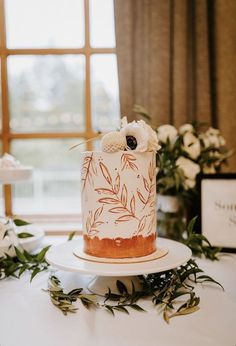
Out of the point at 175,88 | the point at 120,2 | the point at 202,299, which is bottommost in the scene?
the point at 202,299

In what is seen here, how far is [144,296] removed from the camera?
709 millimetres

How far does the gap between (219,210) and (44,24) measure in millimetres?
1158

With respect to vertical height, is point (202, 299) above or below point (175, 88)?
Answer: below

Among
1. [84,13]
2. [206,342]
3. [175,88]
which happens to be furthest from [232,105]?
[206,342]

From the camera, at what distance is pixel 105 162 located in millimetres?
707

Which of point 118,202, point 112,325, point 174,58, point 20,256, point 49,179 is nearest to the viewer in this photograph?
point 112,325

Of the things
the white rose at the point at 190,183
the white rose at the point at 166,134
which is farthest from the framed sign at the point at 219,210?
the white rose at the point at 166,134

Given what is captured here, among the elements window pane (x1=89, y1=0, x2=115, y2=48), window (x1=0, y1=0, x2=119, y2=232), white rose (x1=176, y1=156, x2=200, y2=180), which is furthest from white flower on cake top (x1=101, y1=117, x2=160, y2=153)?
window pane (x1=89, y1=0, x2=115, y2=48)

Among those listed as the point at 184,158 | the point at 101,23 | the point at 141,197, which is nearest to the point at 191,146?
the point at 184,158

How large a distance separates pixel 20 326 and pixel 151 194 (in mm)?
346

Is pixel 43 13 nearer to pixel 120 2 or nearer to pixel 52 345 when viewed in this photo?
pixel 120 2

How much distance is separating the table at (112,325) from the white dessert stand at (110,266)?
0.23ft

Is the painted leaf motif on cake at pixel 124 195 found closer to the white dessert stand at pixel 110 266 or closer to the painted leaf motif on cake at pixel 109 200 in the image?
the painted leaf motif on cake at pixel 109 200

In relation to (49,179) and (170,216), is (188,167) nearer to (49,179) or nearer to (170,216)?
(170,216)
